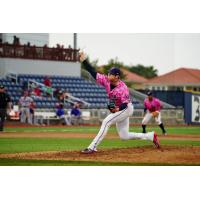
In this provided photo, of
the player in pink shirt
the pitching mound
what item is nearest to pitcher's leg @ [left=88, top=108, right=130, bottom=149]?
the player in pink shirt

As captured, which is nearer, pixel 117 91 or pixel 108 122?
pixel 108 122

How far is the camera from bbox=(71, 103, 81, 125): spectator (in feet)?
69.2

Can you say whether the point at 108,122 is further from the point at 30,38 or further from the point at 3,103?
the point at 3,103

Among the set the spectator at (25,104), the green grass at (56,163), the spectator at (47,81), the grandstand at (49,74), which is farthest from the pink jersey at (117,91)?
the spectator at (25,104)

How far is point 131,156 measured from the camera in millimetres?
11281

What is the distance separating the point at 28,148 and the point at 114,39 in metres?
3.06

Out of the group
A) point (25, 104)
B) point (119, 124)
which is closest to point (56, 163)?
point (119, 124)

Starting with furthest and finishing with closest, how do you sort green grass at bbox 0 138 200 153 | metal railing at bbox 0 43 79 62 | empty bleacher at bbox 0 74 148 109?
empty bleacher at bbox 0 74 148 109
metal railing at bbox 0 43 79 62
green grass at bbox 0 138 200 153

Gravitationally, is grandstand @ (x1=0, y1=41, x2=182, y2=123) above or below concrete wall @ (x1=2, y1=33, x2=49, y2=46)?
below

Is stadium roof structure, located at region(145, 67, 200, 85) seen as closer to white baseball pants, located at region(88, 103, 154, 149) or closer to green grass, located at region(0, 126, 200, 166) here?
green grass, located at region(0, 126, 200, 166)

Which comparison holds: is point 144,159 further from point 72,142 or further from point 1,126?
point 1,126

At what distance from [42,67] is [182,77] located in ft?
14.5

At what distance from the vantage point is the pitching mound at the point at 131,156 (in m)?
10.8

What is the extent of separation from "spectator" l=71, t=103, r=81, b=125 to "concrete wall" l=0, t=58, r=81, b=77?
3.14 m
